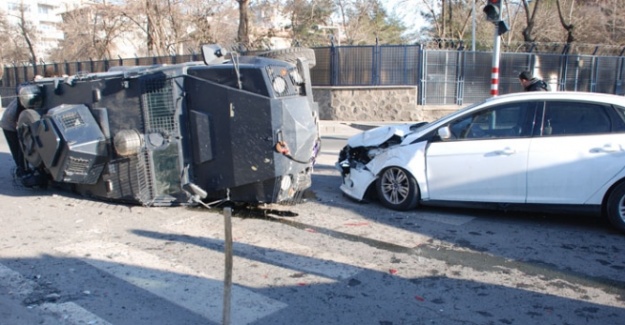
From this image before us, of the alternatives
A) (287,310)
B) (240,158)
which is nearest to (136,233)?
(240,158)

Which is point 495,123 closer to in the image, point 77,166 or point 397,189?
point 397,189

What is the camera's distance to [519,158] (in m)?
6.14

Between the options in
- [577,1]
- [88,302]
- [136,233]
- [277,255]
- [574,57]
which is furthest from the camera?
[577,1]

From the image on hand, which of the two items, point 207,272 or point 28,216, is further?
point 28,216

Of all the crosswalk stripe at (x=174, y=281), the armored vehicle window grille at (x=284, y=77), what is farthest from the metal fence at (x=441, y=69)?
the crosswalk stripe at (x=174, y=281)

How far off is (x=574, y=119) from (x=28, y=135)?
270 inches

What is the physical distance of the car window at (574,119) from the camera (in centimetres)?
599

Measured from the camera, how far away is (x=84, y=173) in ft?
21.7

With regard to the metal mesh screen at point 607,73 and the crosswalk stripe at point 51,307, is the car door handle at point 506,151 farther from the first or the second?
the metal mesh screen at point 607,73

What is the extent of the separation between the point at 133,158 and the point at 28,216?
5.28 feet

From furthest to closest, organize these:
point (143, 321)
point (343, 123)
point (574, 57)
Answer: point (574, 57), point (343, 123), point (143, 321)

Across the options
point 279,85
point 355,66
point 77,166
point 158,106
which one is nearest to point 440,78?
point 355,66

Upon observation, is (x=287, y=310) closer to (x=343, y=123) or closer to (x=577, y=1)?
(x=343, y=123)

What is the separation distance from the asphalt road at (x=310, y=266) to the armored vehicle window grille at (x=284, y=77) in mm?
1566
